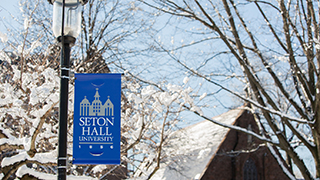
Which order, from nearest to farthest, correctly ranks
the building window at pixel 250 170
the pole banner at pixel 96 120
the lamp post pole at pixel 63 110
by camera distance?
the lamp post pole at pixel 63 110, the pole banner at pixel 96 120, the building window at pixel 250 170

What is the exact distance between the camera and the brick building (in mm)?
18547

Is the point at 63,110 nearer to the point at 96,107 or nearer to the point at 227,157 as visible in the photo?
the point at 96,107

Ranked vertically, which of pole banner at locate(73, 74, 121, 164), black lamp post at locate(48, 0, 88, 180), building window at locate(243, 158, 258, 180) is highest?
black lamp post at locate(48, 0, 88, 180)

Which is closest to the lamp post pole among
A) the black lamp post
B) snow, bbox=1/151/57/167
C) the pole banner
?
the black lamp post

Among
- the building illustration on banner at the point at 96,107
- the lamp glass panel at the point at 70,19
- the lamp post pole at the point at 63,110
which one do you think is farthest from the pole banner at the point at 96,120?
the lamp glass panel at the point at 70,19

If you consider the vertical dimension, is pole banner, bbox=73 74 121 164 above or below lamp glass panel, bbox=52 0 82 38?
below

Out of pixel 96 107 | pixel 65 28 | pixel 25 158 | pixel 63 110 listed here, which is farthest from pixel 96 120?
pixel 25 158

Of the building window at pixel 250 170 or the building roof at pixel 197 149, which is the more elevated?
the building roof at pixel 197 149

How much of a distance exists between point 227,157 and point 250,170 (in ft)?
9.33

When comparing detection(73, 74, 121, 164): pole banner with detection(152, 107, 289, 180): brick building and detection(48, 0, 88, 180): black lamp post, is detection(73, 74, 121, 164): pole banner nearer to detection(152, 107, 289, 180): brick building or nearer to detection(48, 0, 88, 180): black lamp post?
detection(48, 0, 88, 180): black lamp post

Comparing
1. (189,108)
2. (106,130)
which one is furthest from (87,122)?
(189,108)

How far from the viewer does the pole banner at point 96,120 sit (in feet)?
16.8

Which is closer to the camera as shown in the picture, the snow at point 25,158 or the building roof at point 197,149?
the snow at point 25,158

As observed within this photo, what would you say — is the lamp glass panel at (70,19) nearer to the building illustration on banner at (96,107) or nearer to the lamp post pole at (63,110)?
the lamp post pole at (63,110)
